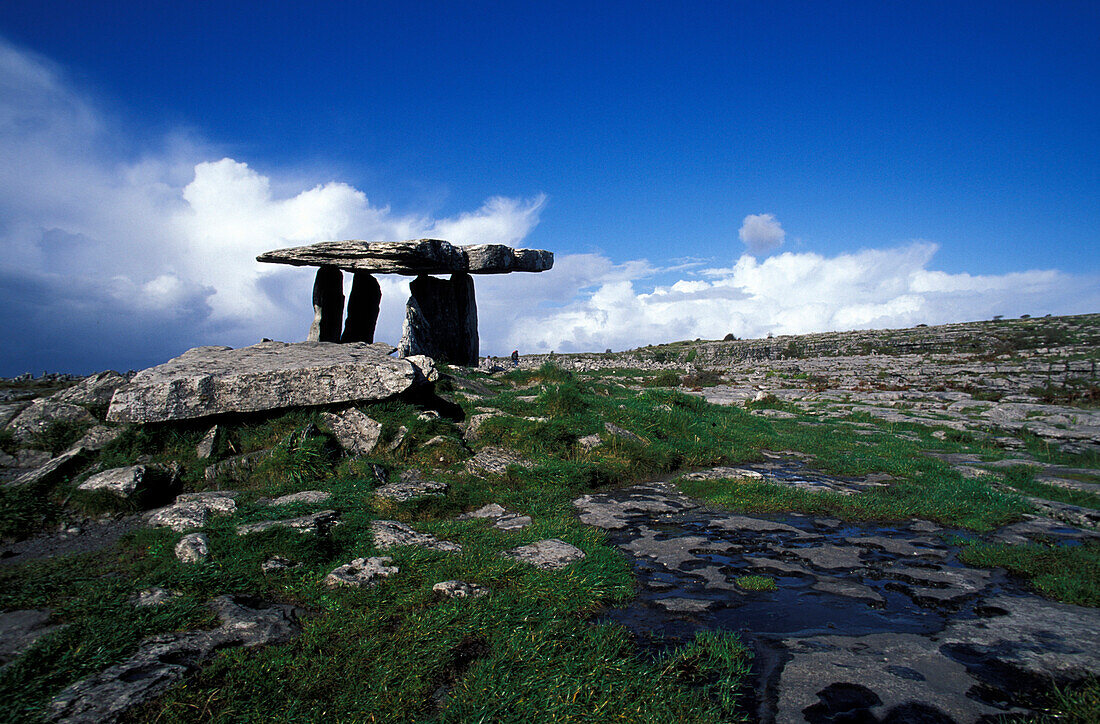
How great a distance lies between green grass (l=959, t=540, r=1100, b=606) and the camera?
416cm

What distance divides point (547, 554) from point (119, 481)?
5.71 m

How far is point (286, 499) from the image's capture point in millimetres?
6387

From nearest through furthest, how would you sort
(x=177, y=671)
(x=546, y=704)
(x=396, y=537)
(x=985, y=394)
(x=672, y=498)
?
1. (x=546, y=704)
2. (x=177, y=671)
3. (x=396, y=537)
4. (x=672, y=498)
5. (x=985, y=394)

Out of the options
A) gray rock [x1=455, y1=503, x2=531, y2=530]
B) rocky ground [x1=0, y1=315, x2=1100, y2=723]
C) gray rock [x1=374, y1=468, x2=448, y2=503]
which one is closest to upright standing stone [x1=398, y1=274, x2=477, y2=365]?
rocky ground [x1=0, y1=315, x2=1100, y2=723]

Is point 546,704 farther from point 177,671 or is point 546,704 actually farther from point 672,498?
point 672,498

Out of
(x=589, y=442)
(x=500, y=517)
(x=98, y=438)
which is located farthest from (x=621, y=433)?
(x=98, y=438)

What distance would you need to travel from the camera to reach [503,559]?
472 cm

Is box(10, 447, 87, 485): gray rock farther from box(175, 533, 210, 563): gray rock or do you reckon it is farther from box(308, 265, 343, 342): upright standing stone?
box(308, 265, 343, 342): upright standing stone

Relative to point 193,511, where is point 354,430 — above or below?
→ above

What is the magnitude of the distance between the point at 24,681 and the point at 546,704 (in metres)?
3.00

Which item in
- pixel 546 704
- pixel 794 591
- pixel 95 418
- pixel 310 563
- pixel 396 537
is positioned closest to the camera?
pixel 546 704

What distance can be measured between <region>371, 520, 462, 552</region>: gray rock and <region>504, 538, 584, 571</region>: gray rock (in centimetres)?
61

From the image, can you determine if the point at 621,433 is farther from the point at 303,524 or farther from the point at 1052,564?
the point at 1052,564

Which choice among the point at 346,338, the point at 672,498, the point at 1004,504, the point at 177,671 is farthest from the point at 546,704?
the point at 346,338
